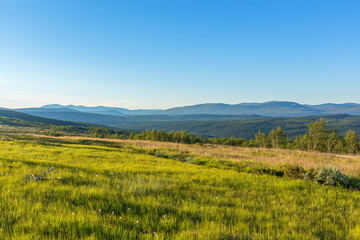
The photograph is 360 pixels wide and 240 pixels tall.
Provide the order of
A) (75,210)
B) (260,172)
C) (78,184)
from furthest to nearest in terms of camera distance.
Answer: (260,172), (78,184), (75,210)

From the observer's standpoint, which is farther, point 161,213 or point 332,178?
point 332,178

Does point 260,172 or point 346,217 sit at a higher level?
point 346,217

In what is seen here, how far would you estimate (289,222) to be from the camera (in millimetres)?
4164

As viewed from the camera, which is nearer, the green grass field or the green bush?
the green grass field

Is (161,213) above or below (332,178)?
above

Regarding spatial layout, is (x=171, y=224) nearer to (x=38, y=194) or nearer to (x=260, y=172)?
(x=38, y=194)

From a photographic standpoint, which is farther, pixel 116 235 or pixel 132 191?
pixel 132 191

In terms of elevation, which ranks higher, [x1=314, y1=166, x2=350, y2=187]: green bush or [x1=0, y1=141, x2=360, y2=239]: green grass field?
[x1=0, y1=141, x2=360, y2=239]: green grass field

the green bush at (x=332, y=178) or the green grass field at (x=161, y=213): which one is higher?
the green grass field at (x=161, y=213)

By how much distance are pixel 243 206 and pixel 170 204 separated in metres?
2.11

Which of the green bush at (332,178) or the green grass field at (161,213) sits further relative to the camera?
the green bush at (332,178)

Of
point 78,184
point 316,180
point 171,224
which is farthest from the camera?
point 316,180

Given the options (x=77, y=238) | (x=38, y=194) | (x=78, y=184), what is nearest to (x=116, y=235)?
(x=77, y=238)

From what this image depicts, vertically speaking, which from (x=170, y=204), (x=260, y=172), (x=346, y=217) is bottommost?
(x=260, y=172)
